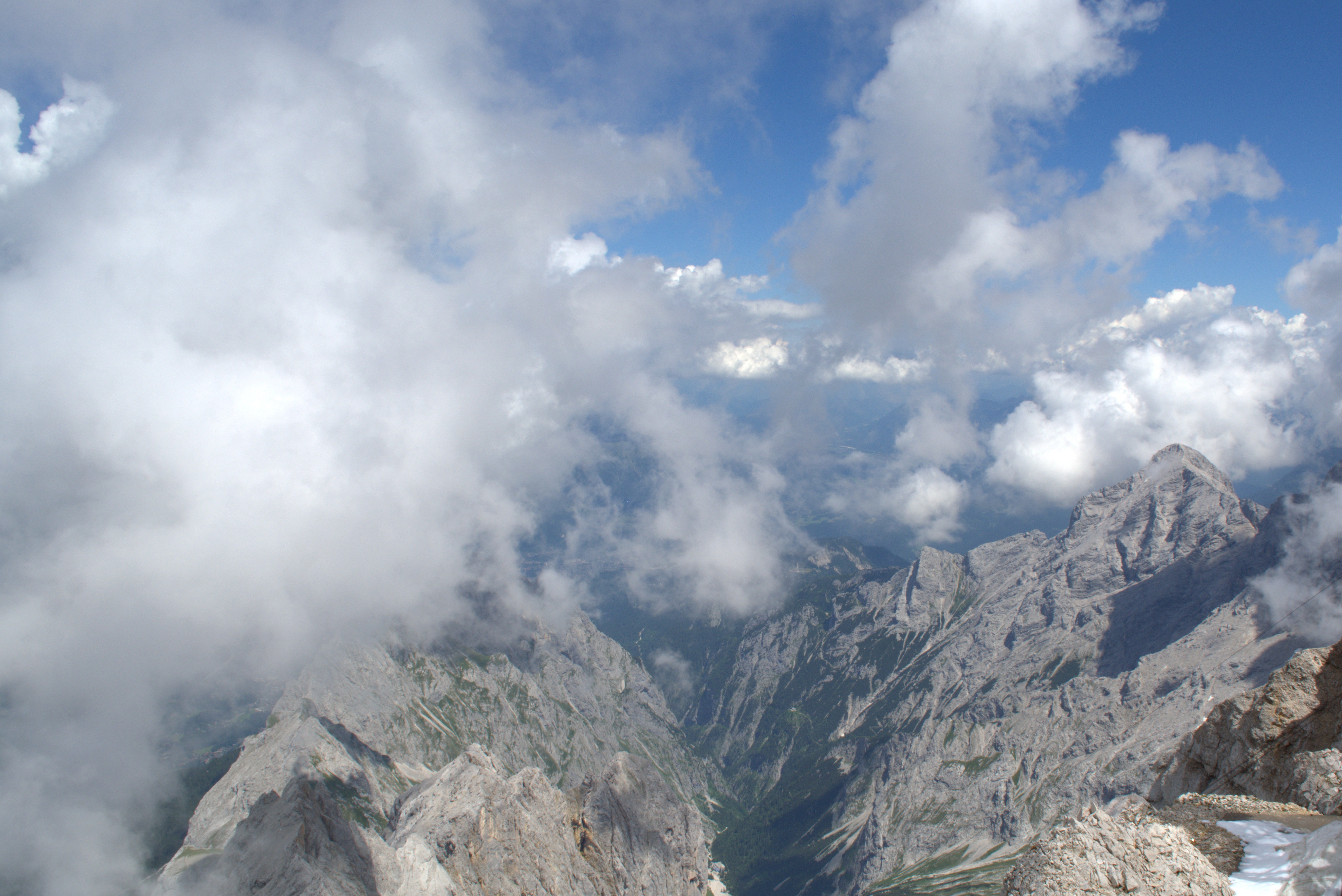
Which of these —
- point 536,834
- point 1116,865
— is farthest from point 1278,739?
point 536,834

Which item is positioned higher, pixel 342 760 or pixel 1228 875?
pixel 342 760

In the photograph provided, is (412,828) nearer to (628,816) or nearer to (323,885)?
(323,885)

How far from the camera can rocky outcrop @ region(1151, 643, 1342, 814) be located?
97.6 feet

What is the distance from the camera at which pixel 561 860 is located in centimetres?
12019

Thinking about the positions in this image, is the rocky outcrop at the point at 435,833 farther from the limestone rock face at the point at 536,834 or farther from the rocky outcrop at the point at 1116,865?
the rocky outcrop at the point at 1116,865

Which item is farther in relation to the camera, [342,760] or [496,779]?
[342,760]

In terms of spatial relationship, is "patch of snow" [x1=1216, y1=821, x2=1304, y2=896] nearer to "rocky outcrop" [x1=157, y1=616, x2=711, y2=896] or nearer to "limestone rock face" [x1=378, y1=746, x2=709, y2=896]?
"rocky outcrop" [x1=157, y1=616, x2=711, y2=896]

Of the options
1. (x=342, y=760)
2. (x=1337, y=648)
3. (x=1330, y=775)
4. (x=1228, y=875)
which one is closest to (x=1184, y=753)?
(x=1337, y=648)

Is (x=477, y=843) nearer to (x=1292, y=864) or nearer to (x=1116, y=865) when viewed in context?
(x=1116, y=865)

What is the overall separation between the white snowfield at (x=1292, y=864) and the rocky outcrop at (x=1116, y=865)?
73 cm

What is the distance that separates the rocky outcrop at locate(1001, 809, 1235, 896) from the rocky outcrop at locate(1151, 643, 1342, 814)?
18.5m

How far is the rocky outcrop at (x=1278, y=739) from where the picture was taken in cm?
2973

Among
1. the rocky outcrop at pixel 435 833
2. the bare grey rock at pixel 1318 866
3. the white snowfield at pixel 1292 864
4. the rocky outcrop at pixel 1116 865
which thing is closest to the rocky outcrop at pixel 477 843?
the rocky outcrop at pixel 435 833

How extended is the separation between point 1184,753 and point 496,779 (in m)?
111
